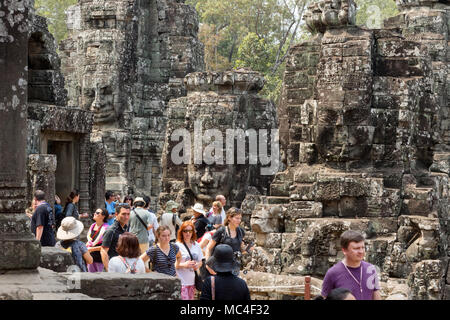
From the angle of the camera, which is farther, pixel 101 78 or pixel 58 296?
pixel 101 78

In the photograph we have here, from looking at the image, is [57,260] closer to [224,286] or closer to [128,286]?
[128,286]

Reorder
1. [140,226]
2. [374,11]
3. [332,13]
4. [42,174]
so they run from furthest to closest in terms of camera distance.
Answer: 1. [374,11]
2. [42,174]
3. [332,13]
4. [140,226]

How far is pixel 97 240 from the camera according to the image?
36.6 feet

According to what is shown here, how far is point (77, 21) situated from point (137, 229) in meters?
20.4

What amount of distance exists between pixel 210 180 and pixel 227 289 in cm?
1253

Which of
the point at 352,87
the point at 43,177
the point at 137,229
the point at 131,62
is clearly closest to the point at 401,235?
the point at 352,87

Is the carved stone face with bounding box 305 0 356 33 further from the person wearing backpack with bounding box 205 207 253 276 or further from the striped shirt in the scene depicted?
the striped shirt

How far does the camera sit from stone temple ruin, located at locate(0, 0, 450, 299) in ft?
26.8

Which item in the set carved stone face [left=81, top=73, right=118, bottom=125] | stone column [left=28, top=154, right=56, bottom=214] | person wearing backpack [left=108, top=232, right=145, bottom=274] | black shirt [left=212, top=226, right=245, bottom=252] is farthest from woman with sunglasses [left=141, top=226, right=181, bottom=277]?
carved stone face [left=81, top=73, right=118, bottom=125]

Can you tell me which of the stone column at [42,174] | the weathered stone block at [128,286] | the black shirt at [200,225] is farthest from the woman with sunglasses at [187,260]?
the stone column at [42,174]

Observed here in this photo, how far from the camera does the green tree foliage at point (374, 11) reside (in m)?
45.7

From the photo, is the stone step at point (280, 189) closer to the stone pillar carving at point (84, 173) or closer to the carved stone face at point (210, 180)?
the carved stone face at point (210, 180)

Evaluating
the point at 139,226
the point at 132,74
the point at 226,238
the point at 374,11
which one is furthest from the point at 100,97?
the point at 374,11

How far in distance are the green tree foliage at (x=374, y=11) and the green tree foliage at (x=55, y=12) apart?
13.6m
